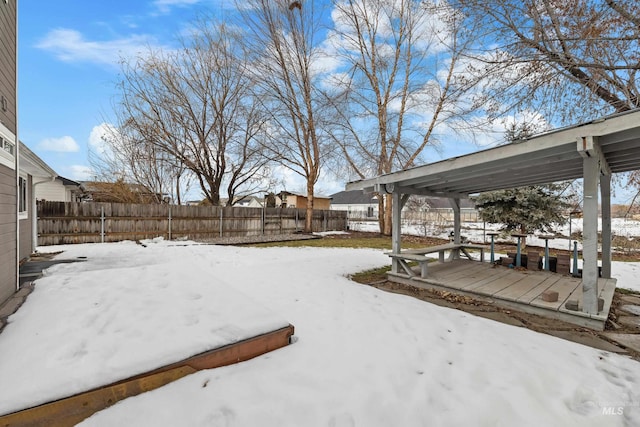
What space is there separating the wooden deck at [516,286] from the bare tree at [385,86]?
30.1 ft

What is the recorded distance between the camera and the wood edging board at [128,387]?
4.72 feet

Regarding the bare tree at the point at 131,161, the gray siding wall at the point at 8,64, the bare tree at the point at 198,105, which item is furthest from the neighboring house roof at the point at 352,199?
the gray siding wall at the point at 8,64

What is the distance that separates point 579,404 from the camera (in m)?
1.89

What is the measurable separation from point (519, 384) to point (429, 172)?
3.08m

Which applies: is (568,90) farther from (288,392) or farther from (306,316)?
(288,392)

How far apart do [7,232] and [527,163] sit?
696 centimetres

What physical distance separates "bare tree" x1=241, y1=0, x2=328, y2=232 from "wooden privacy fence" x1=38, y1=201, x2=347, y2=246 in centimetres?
205

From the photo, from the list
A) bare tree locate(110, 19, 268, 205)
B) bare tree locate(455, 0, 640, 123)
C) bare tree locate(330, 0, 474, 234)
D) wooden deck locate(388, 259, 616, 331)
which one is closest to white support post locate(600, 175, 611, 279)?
wooden deck locate(388, 259, 616, 331)

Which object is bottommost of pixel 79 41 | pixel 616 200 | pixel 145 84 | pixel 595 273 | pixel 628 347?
pixel 628 347

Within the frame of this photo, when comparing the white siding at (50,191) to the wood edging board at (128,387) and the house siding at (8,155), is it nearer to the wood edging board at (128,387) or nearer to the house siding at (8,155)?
the house siding at (8,155)

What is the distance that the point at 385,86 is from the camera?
1423 cm

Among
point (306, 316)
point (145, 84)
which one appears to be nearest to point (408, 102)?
point (145, 84)

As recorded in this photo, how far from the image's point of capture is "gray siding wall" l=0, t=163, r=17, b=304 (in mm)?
3102

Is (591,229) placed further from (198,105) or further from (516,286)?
Answer: (198,105)
